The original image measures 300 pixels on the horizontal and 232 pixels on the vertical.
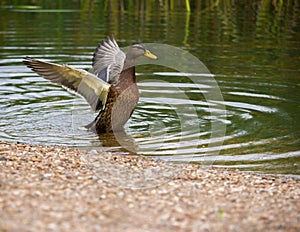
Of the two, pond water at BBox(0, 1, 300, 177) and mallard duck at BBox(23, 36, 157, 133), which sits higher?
mallard duck at BBox(23, 36, 157, 133)

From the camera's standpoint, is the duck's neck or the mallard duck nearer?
the mallard duck

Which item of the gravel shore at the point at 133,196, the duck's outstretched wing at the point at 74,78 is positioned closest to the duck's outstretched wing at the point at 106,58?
the duck's outstretched wing at the point at 74,78

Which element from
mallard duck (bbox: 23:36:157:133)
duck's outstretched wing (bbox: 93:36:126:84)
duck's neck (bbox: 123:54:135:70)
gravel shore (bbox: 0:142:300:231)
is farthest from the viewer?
duck's outstretched wing (bbox: 93:36:126:84)

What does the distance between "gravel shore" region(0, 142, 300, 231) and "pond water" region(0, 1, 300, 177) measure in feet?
3.32

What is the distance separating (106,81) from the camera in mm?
9203

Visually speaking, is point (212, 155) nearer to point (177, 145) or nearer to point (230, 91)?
point (177, 145)

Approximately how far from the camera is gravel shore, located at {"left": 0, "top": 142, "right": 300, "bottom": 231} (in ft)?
16.1

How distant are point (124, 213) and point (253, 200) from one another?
135cm

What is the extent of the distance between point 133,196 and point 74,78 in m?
3.37

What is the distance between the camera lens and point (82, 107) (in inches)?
418

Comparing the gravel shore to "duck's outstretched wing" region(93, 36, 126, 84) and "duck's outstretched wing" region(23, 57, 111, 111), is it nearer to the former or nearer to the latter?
"duck's outstretched wing" region(23, 57, 111, 111)

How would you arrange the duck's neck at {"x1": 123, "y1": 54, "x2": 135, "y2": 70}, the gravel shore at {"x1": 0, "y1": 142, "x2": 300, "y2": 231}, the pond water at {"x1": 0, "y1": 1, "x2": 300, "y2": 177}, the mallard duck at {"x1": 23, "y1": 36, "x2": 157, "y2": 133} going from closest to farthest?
Result: the gravel shore at {"x1": 0, "y1": 142, "x2": 300, "y2": 231}, the pond water at {"x1": 0, "y1": 1, "x2": 300, "y2": 177}, the mallard duck at {"x1": 23, "y1": 36, "x2": 157, "y2": 133}, the duck's neck at {"x1": 123, "y1": 54, "x2": 135, "y2": 70}

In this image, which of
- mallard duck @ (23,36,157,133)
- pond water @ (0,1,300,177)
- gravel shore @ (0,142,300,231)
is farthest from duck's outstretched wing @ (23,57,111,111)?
gravel shore @ (0,142,300,231)

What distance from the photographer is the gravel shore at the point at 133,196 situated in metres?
4.91
